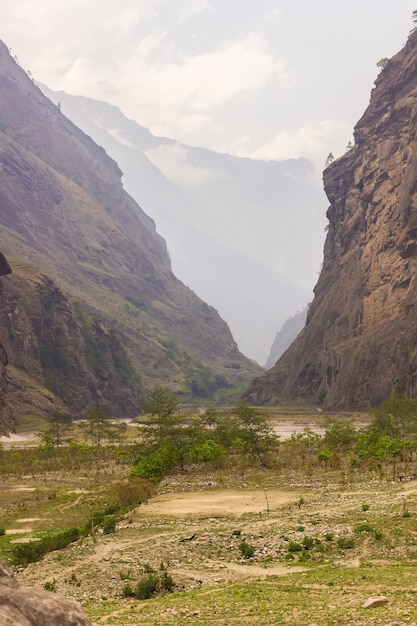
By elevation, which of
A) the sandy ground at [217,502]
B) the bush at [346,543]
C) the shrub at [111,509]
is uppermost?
the bush at [346,543]

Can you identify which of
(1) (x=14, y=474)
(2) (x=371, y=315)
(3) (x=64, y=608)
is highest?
(2) (x=371, y=315)

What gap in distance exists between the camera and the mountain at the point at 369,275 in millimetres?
95875

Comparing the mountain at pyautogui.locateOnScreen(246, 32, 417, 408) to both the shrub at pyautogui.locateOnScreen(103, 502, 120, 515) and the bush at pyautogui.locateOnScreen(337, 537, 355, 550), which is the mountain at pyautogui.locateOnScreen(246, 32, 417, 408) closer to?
the shrub at pyautogui.locateOnScreen(103, 502, 120, 515)

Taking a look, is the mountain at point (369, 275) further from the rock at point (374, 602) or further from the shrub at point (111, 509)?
the rock at point (374, 602)

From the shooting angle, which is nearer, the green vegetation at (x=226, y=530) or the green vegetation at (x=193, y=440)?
the green vegetation at (x=226, y=530)

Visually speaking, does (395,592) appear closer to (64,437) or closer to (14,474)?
(14,474)

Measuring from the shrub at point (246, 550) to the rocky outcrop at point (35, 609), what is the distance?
13439 mm

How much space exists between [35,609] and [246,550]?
568 inches

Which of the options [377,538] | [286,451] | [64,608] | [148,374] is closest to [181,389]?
[148,374]

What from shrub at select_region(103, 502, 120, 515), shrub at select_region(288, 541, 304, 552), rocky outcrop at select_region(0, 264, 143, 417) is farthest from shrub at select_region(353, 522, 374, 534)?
rocky outcrop at select_region(0, 264, 143, 417)

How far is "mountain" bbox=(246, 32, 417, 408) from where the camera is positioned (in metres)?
95.9

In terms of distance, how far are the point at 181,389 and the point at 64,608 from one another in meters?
171

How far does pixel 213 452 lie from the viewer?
152ft

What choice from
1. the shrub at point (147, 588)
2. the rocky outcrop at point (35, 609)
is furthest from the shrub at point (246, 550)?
the rocky outcrop at point (35, 609)
